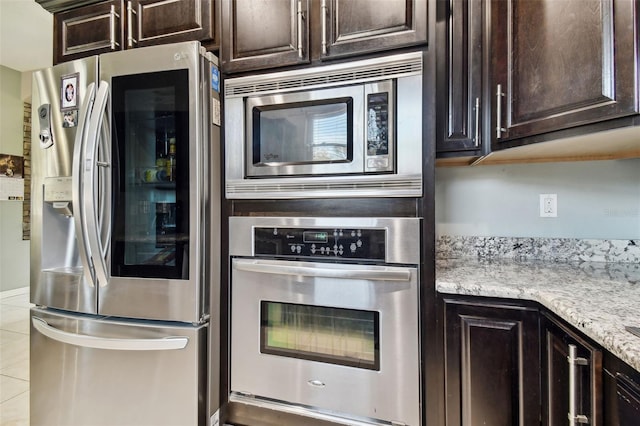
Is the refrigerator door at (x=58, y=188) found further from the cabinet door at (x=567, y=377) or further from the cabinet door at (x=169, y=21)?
the cabinet door at (x=567, y=377)

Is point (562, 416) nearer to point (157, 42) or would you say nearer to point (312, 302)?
point (312, 302)

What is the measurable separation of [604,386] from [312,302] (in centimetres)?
84

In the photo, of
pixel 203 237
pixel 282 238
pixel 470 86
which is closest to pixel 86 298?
pixel 203 237

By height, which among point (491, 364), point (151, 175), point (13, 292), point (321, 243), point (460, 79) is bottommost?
point (13, 292)

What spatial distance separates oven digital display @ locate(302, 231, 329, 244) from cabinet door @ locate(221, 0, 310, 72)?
0.67 meters

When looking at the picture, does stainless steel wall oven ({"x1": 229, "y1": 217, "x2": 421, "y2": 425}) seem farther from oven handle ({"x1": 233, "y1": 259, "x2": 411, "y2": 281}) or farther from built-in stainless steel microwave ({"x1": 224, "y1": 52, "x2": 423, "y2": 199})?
built-in stainless steel microwave ({"x1": 224, "y1": 52, "x2": 423, "y2": 199})

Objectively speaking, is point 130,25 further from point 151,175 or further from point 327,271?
point 327,271

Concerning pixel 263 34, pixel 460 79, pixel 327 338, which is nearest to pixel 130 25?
pixel 263 34

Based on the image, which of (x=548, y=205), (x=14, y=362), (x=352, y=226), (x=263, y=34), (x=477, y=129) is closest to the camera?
(x=352, y=226)

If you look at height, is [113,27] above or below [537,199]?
above

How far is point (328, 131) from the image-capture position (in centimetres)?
123

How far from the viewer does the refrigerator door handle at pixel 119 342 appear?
4.06ft

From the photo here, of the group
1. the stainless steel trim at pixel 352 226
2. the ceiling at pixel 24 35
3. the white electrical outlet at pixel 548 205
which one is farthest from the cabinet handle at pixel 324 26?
the ceiling at pixel 24 35

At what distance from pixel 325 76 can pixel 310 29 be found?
206 mm
